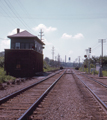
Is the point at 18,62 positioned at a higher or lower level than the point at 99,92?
higher

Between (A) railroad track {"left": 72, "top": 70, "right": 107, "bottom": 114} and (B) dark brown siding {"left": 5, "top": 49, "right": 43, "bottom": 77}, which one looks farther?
(B) dark brown siding {"left": 5, "top": 49, "right": 43, "bottom": 77}

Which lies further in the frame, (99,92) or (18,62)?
(18,62)

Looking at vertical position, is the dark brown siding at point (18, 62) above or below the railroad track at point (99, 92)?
above

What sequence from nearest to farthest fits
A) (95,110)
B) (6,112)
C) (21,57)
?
(6,112) < (95,110) < (21,57)

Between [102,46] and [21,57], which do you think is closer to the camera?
[21,57]

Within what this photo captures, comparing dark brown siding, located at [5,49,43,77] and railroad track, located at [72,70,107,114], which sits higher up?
dark brown siding, located at [5,49,43,77]

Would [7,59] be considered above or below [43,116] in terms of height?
above

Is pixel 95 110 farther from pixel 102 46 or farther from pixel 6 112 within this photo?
pixel 102 46

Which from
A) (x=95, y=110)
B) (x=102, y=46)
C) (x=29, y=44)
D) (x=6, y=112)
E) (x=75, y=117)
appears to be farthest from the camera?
(x=102, y=46)

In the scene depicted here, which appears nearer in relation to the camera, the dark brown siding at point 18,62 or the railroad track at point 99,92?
the railroad track at point 99,92

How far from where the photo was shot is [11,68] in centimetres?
2266

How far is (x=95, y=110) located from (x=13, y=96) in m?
4.31

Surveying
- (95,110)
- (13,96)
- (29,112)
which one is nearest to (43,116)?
(29,112)

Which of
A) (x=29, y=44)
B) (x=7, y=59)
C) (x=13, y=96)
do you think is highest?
(x=29, y=44)
